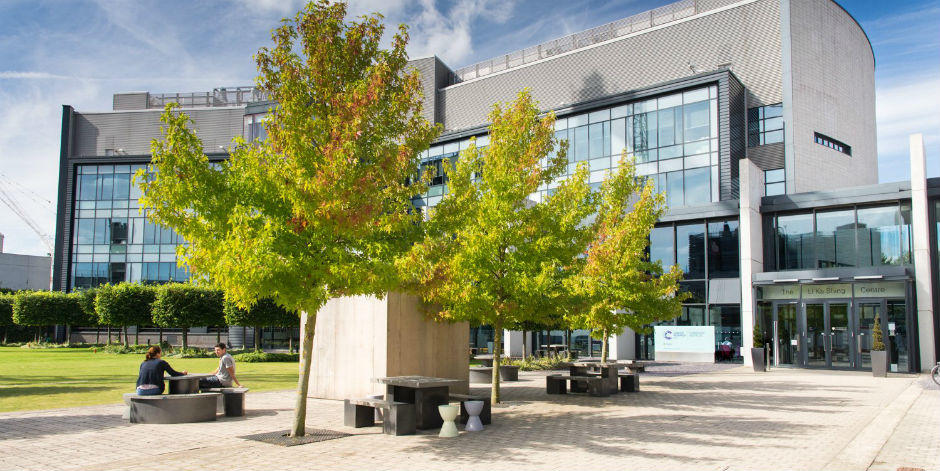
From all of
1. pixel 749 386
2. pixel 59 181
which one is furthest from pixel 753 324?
pixel 59 181

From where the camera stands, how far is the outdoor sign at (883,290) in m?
26.8

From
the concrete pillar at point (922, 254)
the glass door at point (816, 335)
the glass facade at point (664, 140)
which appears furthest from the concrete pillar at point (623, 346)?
the concrete pillar at point (922, 254)

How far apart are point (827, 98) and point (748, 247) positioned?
52.3 feet

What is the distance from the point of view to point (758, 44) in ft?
130

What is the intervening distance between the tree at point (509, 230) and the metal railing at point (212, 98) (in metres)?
58.1

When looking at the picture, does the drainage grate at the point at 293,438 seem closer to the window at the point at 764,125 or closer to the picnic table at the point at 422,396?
the picnic table at the point at 422,396

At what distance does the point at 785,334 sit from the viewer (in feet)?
96.4

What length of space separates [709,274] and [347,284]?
2747 centimetres

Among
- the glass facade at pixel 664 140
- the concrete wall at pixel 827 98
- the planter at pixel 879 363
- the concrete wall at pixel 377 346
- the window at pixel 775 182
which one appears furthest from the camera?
the concrete wall at pixel 827 98

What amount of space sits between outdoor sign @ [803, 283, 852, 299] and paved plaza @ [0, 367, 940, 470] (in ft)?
39.6

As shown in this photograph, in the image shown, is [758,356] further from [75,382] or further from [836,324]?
[75,382]

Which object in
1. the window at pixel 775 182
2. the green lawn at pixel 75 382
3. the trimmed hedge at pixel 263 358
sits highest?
the window at pixel 775 182

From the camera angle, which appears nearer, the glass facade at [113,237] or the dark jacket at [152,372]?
the dark jacket at [152,372]

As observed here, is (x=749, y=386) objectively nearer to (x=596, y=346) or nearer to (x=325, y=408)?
(x=325, y=408)
